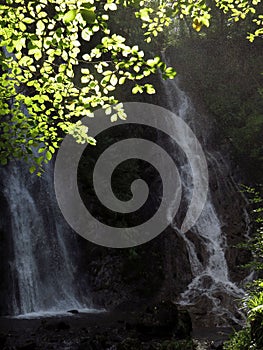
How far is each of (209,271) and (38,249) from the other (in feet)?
19.7

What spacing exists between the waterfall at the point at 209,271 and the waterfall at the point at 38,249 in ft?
12.5

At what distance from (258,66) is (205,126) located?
519 centimetres

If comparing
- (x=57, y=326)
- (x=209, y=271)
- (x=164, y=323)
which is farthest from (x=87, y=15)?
(x=209, y=271)

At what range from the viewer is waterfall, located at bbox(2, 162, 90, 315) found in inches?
493

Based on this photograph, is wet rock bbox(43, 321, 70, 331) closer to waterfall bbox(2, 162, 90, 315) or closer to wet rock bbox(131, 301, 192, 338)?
wet rock bbox(131, 301, 192, 338)

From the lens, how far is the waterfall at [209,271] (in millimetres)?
11107

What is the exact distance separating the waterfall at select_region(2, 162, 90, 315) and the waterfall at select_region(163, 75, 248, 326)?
3.80 m

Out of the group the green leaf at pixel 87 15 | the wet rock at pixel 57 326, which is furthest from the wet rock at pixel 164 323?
the green leaf at pixel 87 15

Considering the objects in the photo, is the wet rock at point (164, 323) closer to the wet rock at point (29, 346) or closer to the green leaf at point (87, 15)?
the wet rock at point (29, 346)

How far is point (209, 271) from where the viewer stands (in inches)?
517

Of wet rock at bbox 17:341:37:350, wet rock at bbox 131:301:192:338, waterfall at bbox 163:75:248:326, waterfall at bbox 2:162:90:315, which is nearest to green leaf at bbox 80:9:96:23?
wet rock at bbox 17:341:37:350

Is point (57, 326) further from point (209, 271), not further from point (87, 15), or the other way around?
point (87, 15)

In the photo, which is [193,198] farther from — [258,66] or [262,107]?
[258,66]

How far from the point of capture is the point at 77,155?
15898 millimetres
